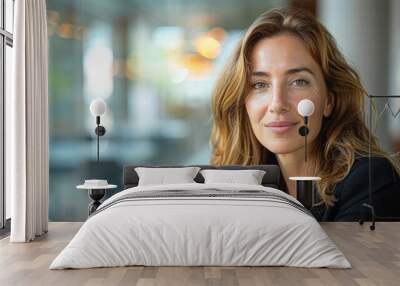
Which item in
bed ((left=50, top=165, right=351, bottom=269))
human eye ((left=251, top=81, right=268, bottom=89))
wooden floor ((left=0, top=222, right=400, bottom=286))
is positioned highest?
human eye ((left=251, top=81, right=268, bottom=89))

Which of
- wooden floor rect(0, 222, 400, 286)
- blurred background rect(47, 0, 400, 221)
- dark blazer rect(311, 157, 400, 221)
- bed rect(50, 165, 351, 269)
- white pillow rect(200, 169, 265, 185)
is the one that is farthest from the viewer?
blurred background rect(47, 0, 400, 221)

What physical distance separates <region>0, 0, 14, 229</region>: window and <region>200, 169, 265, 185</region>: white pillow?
2.10 m

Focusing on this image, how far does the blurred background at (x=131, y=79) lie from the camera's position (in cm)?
743

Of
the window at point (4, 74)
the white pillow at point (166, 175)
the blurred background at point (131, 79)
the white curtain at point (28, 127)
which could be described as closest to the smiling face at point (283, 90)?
the blurred background at point (131, 79)

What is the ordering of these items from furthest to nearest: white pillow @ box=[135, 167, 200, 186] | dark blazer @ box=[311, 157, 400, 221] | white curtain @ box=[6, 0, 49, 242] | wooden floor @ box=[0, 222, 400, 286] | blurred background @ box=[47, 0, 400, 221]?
blurred background @ box=[47, 0, 400, 221], dark blazer @ box=[311, 157, 400, 221], white pillow @ box=[135, 167, 200, 186], white curtain @ box=[6, 0, 49, 242], wooden floor @ box=[0, 222, 400, 286]

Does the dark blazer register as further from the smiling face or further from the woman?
the smiling face

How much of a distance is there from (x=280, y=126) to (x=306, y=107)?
459 millimetres

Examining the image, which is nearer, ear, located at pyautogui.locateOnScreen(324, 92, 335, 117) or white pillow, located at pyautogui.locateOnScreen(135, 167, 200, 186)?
white pillow, located at pyautogui.locateOnScreen(135, 167, 200, 186)

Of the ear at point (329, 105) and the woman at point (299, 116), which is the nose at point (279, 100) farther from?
the ear at point (329, 105)

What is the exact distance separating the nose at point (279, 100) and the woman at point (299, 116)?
0.01 metres

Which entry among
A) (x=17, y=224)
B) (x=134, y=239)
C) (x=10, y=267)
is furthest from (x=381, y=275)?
(x=17, y=224)

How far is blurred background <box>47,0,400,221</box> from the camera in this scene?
7.43 m

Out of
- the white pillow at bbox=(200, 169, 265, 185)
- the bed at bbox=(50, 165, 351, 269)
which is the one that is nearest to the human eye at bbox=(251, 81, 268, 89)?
the white pillow at bbox=(200, 169, 265, 185)

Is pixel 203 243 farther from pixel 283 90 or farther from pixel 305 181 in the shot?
pixel 283 90
